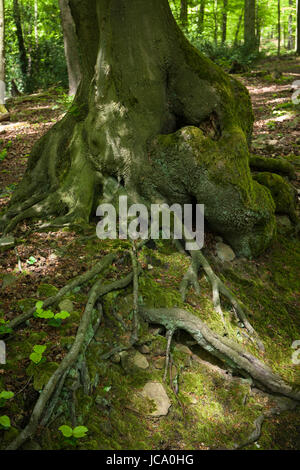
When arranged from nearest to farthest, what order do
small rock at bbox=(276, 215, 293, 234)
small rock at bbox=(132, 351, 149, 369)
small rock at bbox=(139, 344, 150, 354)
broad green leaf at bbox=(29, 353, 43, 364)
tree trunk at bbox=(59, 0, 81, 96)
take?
broad green leaf at bbox=(29, 353, 43, 364)
small rock at bbox=(132, 351, 149, 369)
small rock at bbox=(139, 344, 150, 354)
small rock at bbox=(276, 215, 293, 234)
tree trunk at bbox=(59, 0, 81, 96)

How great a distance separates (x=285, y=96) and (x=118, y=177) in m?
10.2

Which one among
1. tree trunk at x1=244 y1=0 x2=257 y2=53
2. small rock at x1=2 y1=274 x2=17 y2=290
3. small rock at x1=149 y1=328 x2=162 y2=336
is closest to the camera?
small rock at x1=149 y1=328 x2=162 y2=336

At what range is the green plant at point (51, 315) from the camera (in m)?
3.34

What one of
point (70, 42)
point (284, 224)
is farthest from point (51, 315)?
point (70, 42)

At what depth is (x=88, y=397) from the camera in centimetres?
305

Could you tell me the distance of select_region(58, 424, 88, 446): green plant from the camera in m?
2.62

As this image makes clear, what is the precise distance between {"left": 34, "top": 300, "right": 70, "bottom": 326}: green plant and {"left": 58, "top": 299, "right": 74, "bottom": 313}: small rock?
15 centimetres

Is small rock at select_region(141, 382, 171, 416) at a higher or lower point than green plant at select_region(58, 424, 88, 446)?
lower

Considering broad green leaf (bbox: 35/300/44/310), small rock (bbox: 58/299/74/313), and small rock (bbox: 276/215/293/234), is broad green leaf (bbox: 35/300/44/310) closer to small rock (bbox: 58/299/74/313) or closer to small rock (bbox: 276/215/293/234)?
small rock (bbox: 58/299/74/313)

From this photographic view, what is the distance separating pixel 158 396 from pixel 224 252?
2396 mm

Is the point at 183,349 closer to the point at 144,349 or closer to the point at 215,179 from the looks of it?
the point at 144,349

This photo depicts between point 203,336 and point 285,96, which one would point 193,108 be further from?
point 285,96

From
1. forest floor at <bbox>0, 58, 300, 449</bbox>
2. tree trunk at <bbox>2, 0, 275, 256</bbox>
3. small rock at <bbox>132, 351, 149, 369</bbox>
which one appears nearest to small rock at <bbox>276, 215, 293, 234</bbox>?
forest floor at <bbox>0, 58, 300, 449</bbox>

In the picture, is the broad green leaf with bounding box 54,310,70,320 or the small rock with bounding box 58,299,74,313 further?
the small rock with bounding box 58,299,74,313
